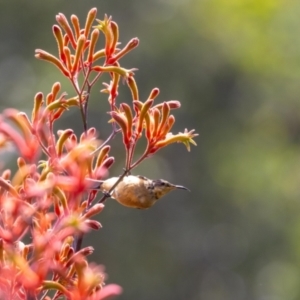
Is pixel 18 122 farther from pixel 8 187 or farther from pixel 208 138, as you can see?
pixel 208 138

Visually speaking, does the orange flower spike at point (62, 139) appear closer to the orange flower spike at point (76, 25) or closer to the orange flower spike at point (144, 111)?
the orange flower spike at point (144, 111)

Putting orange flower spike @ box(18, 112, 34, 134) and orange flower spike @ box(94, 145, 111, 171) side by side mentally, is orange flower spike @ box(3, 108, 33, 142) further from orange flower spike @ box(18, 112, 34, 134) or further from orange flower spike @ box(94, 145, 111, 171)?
orange flower spike @ box(94, 145, 111, 171)

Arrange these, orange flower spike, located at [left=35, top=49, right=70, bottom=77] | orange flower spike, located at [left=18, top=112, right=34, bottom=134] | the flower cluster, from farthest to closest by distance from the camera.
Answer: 1. orange flower spike, located at [left=35, top=49, right=70, bottom=77]
2. orange flower spike, located at [left=18, top=112, right=34, bottom=134]
3. the flower cluster

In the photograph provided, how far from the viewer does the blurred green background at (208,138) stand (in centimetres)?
1063

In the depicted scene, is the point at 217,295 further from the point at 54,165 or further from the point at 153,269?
the point at 54,165

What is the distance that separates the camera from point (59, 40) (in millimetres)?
1990

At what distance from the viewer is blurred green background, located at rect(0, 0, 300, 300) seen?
10.6 meters

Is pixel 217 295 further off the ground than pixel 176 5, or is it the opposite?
pixel 176 5

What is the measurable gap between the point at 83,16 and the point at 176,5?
67.0 inches

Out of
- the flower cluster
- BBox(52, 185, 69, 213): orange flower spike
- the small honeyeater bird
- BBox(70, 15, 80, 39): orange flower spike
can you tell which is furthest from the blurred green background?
BBox(52, 185, 69, 213): orange flower spike

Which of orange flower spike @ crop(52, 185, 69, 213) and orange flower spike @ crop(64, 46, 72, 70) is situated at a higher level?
orange flower spike @ crop(64, 46, 72, 70)

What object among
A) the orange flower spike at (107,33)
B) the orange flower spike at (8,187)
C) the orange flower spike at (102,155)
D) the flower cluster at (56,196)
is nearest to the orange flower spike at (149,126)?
the flower cluster at (56,196)

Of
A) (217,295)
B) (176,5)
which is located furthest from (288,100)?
(217,295)

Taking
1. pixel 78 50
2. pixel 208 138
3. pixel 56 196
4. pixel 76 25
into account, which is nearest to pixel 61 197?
pixel 56 196
